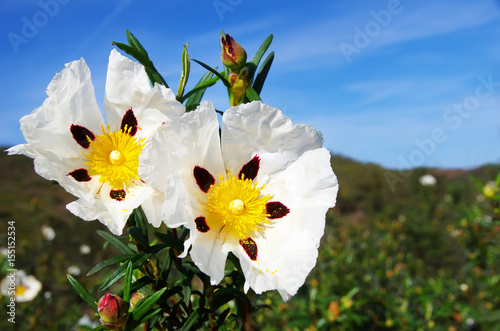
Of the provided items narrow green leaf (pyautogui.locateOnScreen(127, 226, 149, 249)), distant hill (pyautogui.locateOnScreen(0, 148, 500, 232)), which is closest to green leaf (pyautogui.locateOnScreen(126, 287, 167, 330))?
narrow green leaf (pyautogui.locateOnScreen(127, 226, 149, 249))

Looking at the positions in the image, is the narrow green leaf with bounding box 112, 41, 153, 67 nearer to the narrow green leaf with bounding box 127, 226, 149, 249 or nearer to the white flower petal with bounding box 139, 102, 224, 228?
the white flower petal with bounding box 139, 102, 224, 228

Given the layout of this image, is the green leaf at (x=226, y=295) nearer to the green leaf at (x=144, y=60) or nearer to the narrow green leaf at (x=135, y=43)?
the green leaf at (x=144, y=60)

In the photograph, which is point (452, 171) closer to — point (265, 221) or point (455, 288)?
point (455, 288)

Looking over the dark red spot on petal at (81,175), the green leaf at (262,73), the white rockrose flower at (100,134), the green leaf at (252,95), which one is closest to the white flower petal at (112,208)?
the white rockrose flower at (100,134)

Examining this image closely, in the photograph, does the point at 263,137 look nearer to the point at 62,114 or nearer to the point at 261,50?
the point at 261,50

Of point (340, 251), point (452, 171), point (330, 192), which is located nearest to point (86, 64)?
point (330, 192)
